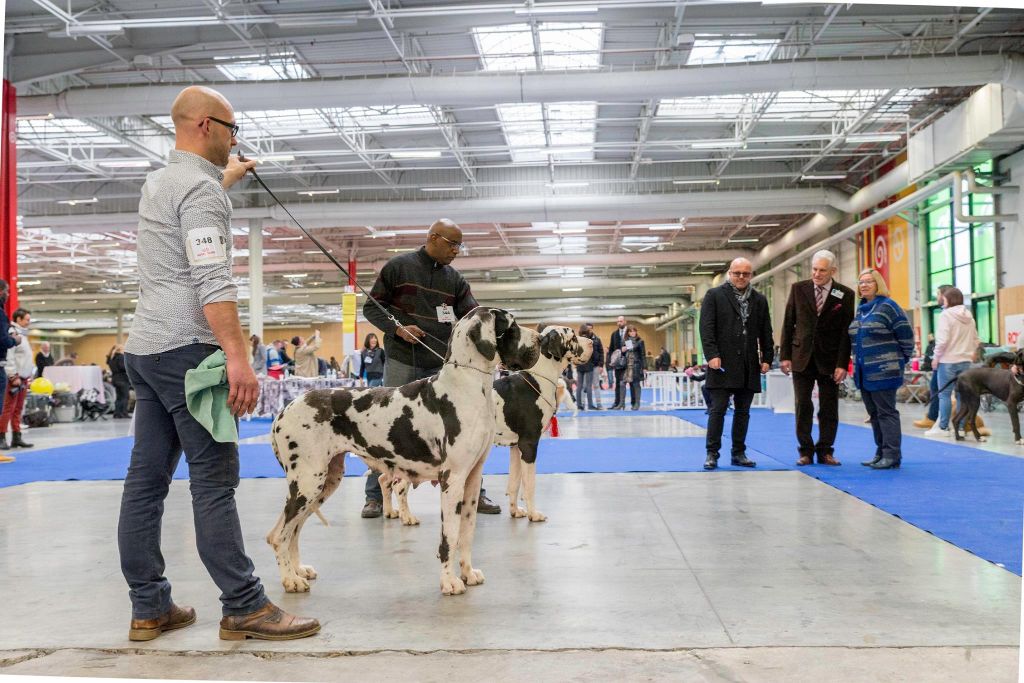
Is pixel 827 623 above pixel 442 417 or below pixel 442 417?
below

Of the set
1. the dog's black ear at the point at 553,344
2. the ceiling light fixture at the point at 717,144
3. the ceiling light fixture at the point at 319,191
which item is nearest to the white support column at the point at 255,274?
the ceiling light fixture at the point at 319,191

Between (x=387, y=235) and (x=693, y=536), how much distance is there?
22.8 m

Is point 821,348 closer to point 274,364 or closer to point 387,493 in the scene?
point 387,493

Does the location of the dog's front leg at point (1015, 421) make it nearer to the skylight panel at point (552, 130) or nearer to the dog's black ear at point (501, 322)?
the dog's black ear at point (501, 322)

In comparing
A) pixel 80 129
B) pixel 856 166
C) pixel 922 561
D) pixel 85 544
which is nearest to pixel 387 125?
pixel 80 129

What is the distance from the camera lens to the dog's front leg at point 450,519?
2896 mm

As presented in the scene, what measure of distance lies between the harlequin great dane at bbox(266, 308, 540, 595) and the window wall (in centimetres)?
1397

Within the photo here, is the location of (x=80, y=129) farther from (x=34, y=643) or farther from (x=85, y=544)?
(x=34, y=643)

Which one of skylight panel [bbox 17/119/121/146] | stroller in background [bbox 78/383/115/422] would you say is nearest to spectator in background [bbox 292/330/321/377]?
stroller in background [bbox 78/383/115/422]

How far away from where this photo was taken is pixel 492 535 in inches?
156

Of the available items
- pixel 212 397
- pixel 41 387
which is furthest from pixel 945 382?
pixel 41 387

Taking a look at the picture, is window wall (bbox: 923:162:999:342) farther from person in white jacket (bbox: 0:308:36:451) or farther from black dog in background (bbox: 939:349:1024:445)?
person in white jacket (bbox: 0:308:36:451)

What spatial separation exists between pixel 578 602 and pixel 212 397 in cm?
135

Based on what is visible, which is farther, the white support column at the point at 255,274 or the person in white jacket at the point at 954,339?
the white support column at the point at 255,274
